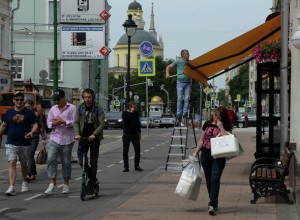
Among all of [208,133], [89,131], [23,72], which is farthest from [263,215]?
[23,72]

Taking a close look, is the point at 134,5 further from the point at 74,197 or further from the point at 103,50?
the point at 74,197

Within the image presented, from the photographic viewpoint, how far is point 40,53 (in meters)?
63.1

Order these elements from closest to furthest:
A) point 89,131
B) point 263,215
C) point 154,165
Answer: point 263,215 < point 89,131 < point 154,165

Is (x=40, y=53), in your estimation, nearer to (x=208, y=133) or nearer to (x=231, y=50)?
(x=231, y=50)

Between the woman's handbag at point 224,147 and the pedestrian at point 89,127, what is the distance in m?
2.54

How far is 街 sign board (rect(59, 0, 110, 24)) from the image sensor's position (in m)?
21.5

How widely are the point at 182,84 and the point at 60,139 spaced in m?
5.41

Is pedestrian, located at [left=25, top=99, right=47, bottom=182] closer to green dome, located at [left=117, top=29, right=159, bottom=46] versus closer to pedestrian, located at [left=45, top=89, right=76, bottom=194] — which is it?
pedestrian, located at [left=45, top=89, right=76, bottom=194]

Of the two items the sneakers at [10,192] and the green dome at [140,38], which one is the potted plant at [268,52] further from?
the green dome at [140,38]

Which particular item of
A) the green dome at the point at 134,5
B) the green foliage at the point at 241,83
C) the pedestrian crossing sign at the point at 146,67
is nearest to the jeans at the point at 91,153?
the pedestrian crossing sign at the point at 146,67

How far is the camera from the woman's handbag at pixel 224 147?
966cm

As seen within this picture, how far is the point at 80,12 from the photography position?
846 inches

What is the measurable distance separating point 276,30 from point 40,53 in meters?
50.5

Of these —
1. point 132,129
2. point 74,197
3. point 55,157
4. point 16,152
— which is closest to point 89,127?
point 55,157
